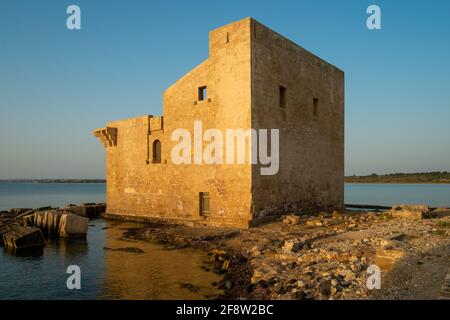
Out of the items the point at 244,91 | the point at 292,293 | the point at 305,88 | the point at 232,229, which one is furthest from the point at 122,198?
the point at 292,293

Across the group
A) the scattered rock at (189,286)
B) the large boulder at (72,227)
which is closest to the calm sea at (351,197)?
the large boulder at (72,227)

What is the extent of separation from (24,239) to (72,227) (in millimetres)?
2328

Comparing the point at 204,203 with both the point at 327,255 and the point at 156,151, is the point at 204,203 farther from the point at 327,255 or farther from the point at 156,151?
the point at 327,255

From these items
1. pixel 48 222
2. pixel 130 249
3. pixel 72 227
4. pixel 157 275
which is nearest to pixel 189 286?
pixel 157 275

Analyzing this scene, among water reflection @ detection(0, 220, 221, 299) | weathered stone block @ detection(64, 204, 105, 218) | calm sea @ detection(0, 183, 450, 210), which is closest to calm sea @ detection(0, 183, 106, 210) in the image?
calm sea @ detection(0, 183, 450, 210)

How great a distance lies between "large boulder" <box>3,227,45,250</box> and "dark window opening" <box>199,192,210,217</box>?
620 cm

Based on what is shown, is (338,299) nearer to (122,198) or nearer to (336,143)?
(336,143)

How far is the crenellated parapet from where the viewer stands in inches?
765

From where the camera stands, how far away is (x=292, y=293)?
6.02m

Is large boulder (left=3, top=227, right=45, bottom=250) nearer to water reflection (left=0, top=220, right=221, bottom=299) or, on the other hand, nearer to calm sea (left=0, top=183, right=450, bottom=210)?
water reflection (left=0, top=220, right=221, bottom=299)

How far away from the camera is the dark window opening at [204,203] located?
1432cm

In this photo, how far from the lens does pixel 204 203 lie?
14.5 metres

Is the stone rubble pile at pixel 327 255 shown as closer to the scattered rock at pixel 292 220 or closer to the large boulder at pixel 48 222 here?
the scattered rock at pixel 292 220

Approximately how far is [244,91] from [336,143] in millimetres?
8081
